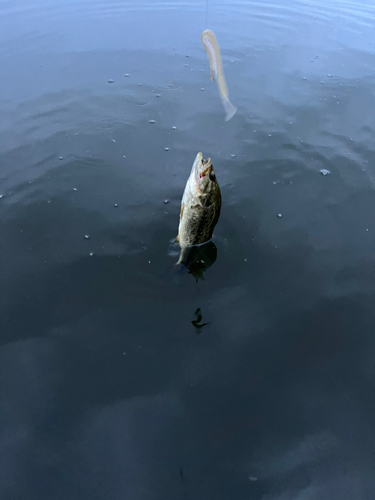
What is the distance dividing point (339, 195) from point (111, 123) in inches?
187

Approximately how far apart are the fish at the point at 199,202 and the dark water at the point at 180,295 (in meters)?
0.59

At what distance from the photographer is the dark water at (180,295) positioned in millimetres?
3248

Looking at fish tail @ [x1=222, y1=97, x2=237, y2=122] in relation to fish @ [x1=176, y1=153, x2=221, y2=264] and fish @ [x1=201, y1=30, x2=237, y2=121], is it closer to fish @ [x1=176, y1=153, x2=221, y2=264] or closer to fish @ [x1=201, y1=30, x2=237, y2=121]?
fish @ [x1=201, y1=30, x2=237, y2=121]

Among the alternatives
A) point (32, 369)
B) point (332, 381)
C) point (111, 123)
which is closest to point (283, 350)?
point (332, 381)

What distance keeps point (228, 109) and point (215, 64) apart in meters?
1.72

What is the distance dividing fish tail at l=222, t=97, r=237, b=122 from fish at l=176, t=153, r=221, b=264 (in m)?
3.83

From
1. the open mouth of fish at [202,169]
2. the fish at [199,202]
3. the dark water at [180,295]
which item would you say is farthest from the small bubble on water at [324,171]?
the open mouth of fish at [202,169]

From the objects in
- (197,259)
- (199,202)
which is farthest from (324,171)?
(199,202)

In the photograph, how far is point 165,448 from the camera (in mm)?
3281

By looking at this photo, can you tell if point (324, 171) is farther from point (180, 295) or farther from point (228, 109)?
point (180, 295)

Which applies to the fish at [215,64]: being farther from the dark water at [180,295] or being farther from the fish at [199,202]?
the fish at [199,202]

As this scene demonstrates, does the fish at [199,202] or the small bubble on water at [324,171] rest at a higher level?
the fish at [199,202]

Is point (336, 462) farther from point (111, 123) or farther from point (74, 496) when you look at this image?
point (111, 123)

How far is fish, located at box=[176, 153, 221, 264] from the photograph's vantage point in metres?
4.11
